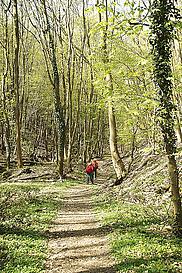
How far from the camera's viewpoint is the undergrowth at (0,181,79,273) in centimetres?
698

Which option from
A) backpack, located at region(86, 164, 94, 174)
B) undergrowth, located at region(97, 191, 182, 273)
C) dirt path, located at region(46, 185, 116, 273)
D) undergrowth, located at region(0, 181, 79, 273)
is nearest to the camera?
undergrowth, located at region(97, 191, 182, 273)

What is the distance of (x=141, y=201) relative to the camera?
12.5 m

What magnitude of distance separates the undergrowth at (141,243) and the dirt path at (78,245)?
0.95 ft

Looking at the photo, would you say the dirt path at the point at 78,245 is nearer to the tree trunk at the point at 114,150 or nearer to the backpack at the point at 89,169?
the tree trunk at the point at 114,150

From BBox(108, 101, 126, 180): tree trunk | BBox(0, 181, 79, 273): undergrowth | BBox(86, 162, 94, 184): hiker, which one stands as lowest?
BBox(0, 181, 79, 273): undergrowth

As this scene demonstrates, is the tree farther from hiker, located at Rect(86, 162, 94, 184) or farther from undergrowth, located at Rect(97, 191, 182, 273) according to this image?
hiker, located at Rect(86, 162, 94, 184)

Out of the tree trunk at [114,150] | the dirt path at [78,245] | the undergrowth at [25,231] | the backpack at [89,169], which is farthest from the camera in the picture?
the backpack at [89,169]

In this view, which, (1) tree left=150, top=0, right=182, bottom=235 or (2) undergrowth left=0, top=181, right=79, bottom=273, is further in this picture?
(1) tree left=150, top=0, right=182, bottom=235

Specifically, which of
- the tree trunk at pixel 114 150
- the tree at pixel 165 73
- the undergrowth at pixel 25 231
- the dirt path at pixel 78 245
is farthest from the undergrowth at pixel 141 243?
the tree trunk at pixel 114 150

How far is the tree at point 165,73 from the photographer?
7180mm

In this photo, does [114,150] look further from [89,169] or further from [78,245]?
[78,245]

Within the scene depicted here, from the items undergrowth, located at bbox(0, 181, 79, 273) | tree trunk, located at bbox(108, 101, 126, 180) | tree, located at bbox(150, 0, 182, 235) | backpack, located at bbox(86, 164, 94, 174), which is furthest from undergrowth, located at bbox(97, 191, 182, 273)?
backpack, located at bbox(86, 164, 94, 174)

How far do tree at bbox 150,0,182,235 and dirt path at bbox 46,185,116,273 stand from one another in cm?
197

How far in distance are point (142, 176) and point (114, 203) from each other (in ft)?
9.76
